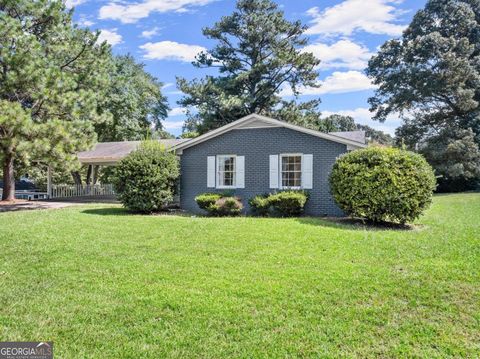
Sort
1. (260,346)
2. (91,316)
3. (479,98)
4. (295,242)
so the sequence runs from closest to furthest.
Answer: (260,346)
(91,316)
(295,242)
(479,98)

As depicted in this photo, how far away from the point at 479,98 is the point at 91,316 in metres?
33.5

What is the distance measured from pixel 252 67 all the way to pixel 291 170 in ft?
58.8

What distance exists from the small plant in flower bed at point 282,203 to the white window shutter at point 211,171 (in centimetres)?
230

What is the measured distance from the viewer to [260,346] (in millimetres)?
3922

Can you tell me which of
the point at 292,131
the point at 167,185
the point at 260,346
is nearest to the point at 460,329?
the point at 260,346

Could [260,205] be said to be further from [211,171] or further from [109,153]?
[109,153]

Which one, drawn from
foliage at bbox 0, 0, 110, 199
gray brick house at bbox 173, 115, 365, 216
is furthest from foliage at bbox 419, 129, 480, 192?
foliage at bbox 0, 0, 110, 199

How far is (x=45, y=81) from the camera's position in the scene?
611 inches

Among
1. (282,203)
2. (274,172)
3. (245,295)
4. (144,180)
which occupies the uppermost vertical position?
(274,172)

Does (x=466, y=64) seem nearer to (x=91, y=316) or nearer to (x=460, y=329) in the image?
(x=460, y=329)

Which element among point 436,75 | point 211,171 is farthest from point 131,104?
point 436,75

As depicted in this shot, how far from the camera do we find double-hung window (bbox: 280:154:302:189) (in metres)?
14.6

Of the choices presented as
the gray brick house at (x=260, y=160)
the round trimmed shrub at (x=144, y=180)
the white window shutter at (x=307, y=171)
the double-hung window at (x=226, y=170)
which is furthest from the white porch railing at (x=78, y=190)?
the white window shutter at (x=307, y=171)

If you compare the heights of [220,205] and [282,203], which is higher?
[282,203]
